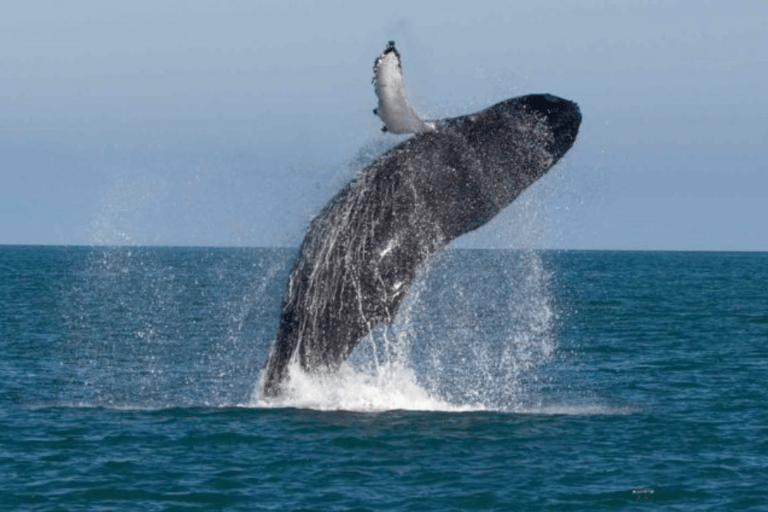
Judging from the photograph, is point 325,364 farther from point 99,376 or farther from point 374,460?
point 99,376

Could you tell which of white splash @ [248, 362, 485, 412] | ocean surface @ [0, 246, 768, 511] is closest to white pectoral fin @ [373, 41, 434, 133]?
ocean surface @ [0, 246, 768, 511]

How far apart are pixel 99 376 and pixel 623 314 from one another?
2857 cm

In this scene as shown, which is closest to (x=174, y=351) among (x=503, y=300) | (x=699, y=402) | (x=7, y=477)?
(x=699, y=402)

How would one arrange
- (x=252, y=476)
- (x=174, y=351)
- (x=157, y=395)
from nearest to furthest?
(x=252, y=476), (x=157, y=395), (x=174, y=351)

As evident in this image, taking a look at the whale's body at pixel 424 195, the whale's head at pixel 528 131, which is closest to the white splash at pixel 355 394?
the whale's body at pixel 424 195

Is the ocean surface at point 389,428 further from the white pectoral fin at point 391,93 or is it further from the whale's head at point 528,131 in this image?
the white pectoral fin at point 391,93

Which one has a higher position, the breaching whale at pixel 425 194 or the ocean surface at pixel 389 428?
the breaching whale at pixel 425 194

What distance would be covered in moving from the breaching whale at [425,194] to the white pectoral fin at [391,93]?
0.87m

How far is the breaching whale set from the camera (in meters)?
16.6

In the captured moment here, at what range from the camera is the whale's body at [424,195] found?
54.5ft

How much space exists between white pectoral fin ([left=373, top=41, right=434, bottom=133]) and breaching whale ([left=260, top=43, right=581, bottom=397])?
0.87m

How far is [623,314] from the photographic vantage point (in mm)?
50906

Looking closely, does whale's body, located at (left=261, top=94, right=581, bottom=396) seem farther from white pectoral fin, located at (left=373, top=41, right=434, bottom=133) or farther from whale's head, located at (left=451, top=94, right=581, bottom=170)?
white pectoral fin, located at (left=373, top=41, right=434, bottom=133)

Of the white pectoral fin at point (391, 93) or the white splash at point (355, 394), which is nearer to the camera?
the white pectoral fin at point (391, 93)
